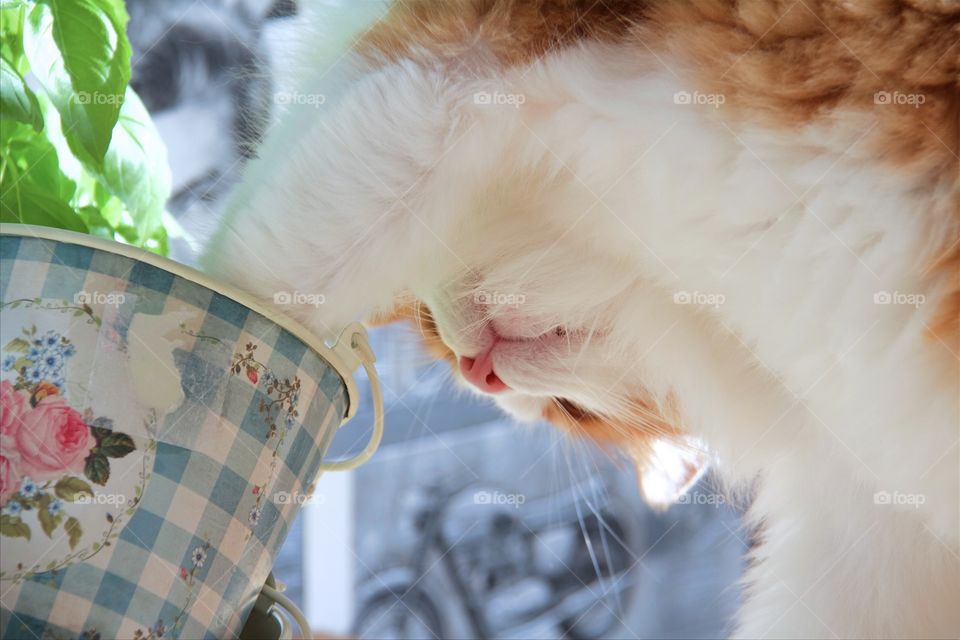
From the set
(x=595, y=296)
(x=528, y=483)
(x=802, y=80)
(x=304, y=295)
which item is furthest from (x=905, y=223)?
(x=528, y=483)

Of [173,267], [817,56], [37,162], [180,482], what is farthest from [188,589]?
[817,56]

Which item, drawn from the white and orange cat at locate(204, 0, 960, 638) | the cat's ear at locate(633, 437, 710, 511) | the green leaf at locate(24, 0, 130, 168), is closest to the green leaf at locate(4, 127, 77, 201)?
the green leaf at locate(24, 0, 130, 168)

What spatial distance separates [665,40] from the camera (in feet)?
1.64

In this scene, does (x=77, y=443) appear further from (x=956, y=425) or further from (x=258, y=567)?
(x=956, y=425)

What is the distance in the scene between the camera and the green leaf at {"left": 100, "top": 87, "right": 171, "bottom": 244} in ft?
2.10

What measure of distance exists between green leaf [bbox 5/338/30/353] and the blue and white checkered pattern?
0.04 ft

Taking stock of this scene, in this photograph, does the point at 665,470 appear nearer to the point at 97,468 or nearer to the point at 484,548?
the point at 97,468

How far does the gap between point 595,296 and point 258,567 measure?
273 mm

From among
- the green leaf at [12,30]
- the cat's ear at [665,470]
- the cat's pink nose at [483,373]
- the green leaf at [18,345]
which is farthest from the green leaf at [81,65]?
the cat's ear at [665,470]

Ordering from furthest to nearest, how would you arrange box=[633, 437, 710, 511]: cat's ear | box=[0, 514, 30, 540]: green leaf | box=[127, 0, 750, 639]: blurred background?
1. box=[127, 0, 750, 639]: blurred background
2. box=[633, 437, 710, 511]: cat's ear
3. box=[0, 514, 30, 540]: green leaf

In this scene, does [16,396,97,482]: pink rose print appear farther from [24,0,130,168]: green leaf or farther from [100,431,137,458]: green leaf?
[24,0,130,168]: green leaf

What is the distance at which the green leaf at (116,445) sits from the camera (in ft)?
1.50

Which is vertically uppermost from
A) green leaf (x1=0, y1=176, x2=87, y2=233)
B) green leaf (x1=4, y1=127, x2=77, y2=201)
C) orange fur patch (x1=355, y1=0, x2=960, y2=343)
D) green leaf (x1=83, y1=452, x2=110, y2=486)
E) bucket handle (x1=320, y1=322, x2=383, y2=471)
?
orange fur patch (x1=355, y1=0, x2=960, y2=343)

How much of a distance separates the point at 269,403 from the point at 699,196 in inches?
10.1
